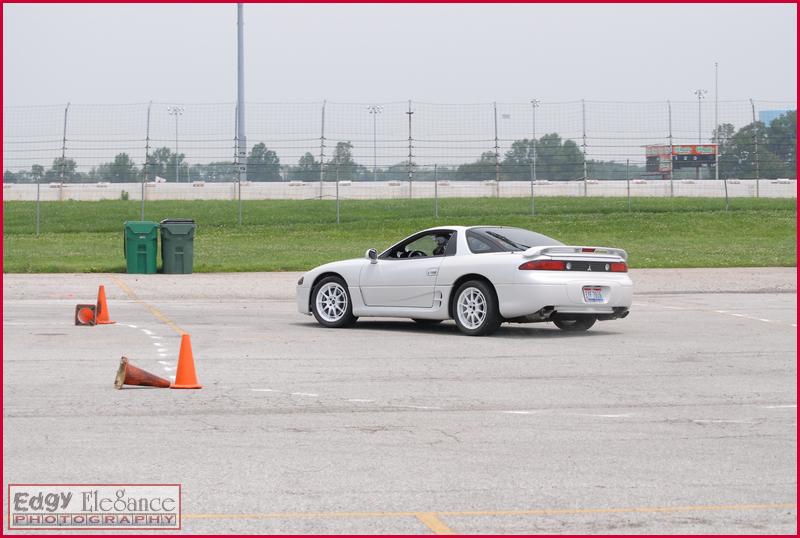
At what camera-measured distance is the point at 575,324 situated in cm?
1636

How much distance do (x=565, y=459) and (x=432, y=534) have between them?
6.38 feet

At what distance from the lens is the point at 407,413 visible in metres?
9.28

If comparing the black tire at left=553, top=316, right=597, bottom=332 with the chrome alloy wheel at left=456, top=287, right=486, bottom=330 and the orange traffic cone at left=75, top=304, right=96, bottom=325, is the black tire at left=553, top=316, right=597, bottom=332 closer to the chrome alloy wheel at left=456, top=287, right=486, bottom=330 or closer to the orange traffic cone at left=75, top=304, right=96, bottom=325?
the chrome alloy wheel at left=456, top=287, right=486, bottom=330

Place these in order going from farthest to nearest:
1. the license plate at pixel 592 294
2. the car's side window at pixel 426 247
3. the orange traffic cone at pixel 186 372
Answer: the car's side window at pixel 426 247, the license plate at pixel 592 294, the orange traffic cone at pixel 186 372

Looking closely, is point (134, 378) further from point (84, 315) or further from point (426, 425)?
point (84, 315)

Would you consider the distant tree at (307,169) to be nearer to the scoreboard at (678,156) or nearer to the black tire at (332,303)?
the scoreboard at (678,156)

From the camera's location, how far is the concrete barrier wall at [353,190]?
154 ft

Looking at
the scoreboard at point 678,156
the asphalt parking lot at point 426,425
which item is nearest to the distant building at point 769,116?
the scoreboard at point 678,156

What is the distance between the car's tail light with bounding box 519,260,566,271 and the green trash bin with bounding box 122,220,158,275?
13130 mm

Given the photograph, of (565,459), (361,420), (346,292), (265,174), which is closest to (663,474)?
(565,459)

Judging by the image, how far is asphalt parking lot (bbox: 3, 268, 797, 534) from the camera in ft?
20.6

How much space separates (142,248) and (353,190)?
2462 cm

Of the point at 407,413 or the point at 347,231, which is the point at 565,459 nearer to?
the point at 407,413

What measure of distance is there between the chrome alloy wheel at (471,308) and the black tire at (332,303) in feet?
5.62
